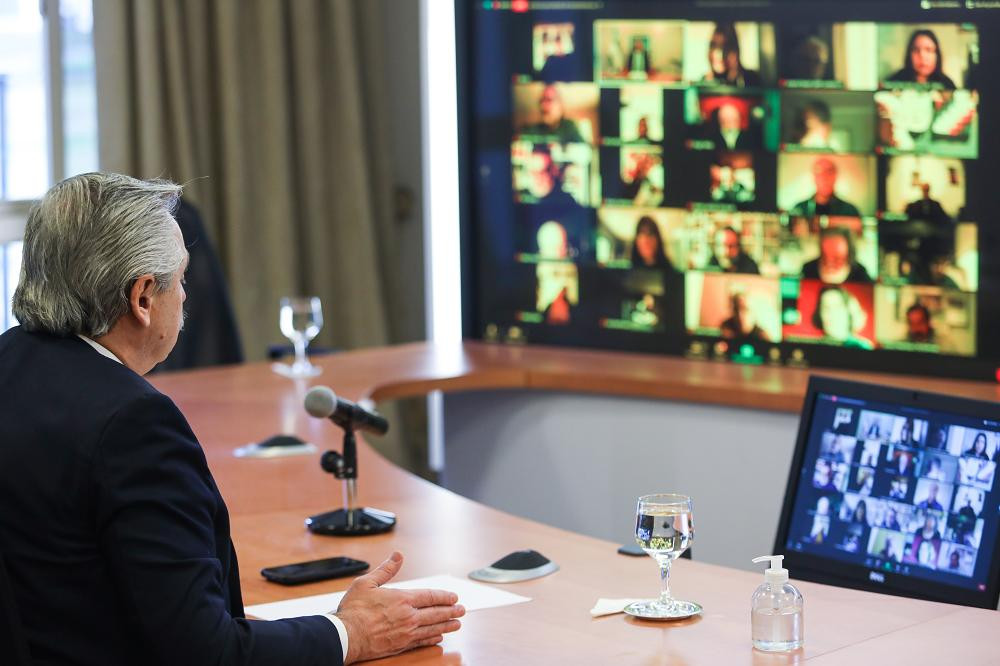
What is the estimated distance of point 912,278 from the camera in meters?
3.84

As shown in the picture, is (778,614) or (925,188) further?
(925,188)

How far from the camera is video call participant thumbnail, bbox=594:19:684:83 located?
13.7 ft

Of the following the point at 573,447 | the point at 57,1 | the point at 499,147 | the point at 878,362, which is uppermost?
the point at 57,1

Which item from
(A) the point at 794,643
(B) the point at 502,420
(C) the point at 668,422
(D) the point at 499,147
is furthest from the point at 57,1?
(A) the point at 794,643

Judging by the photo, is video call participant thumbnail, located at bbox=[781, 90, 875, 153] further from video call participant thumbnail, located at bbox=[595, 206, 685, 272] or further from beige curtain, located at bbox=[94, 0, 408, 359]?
beige curtain, located at bbox=[94, 0, 408, 359]

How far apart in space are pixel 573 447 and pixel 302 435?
46.5 inches

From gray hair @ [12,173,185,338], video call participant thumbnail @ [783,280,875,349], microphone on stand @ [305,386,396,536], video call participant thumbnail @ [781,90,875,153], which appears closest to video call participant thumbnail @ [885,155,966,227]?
video call participant thumbnail @ [781,90,875,153]

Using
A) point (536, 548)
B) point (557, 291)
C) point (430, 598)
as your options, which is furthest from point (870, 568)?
point (557, 291)

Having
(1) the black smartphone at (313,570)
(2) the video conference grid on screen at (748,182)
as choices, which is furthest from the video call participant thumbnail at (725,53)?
(1) the black smartphone at (313,570)

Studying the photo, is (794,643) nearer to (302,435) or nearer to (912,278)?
(302,435)

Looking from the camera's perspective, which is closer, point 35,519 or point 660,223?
point 35,519

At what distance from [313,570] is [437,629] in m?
0.38

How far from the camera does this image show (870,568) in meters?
2.49

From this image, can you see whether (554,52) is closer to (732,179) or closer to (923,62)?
(732,179)
